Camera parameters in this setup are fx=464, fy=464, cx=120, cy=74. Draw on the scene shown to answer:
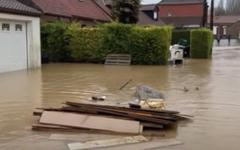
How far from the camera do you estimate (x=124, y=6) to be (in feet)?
109

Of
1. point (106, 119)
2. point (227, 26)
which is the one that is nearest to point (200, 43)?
point (106, 119)

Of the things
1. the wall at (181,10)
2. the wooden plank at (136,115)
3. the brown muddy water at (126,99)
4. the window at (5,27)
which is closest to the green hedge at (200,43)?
the brown muddy water at (126,99)

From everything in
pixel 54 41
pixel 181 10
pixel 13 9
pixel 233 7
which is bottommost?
pixel 54 41

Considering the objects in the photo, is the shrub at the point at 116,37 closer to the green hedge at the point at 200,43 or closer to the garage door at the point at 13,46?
the garage door at the point at 13,46

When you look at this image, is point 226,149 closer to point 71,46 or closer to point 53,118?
point 53,118

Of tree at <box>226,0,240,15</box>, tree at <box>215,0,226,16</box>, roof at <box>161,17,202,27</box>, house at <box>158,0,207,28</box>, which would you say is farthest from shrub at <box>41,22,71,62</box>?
tree at <box>226,0,240,15</box>

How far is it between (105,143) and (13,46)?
1405 cm

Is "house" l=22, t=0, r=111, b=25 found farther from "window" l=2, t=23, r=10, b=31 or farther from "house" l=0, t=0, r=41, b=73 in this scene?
"window" l=2, t=23, r=10, b=31

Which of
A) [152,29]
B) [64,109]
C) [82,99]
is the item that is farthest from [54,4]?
[64,109]

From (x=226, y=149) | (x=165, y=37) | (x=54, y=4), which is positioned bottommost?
(x=226, y=149)

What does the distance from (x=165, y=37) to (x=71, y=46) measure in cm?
562

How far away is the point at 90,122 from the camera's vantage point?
8344 mm

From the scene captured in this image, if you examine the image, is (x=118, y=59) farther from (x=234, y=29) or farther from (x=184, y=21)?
(x=234, y=29)

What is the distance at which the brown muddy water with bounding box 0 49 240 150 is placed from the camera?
7.65m
